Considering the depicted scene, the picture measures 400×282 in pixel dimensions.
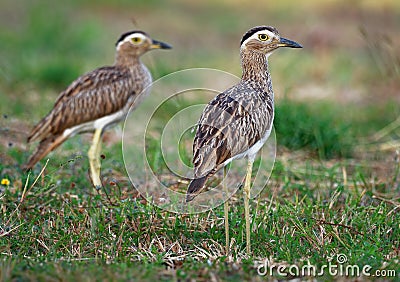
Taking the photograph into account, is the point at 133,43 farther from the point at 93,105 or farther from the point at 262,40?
the point at 262,40

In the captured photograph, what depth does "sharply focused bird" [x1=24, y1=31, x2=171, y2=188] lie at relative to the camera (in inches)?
254

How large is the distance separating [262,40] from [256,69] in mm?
234

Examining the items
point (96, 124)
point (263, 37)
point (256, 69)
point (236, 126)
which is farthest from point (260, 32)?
point (96, 124)

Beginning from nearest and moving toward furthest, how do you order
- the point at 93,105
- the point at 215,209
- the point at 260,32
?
the point at 260,32, the point at 215,209, the point at 93,105

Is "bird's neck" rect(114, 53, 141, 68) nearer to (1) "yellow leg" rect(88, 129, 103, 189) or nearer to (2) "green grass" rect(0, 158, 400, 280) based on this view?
(1) "yellow leg" rect(88, 129, 103, 189)

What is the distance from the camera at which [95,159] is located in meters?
6.30

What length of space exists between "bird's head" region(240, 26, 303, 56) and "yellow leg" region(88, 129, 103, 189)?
5.56ft

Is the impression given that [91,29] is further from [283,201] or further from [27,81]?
[283,201]

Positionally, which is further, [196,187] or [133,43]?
[133,43]

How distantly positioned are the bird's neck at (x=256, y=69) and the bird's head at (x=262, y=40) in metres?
0.04

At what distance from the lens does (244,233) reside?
491 centimetres

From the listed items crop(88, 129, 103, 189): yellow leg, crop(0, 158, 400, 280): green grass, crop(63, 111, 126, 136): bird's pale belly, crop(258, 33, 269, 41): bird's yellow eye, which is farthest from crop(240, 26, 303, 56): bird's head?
crop(63, 111, 126, 136): bird's pale belly

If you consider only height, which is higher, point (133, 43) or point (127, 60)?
point (133, 43)

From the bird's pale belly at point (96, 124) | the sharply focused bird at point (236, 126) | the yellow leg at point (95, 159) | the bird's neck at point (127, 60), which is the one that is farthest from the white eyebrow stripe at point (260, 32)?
the bird's neck at point (127, 60)
